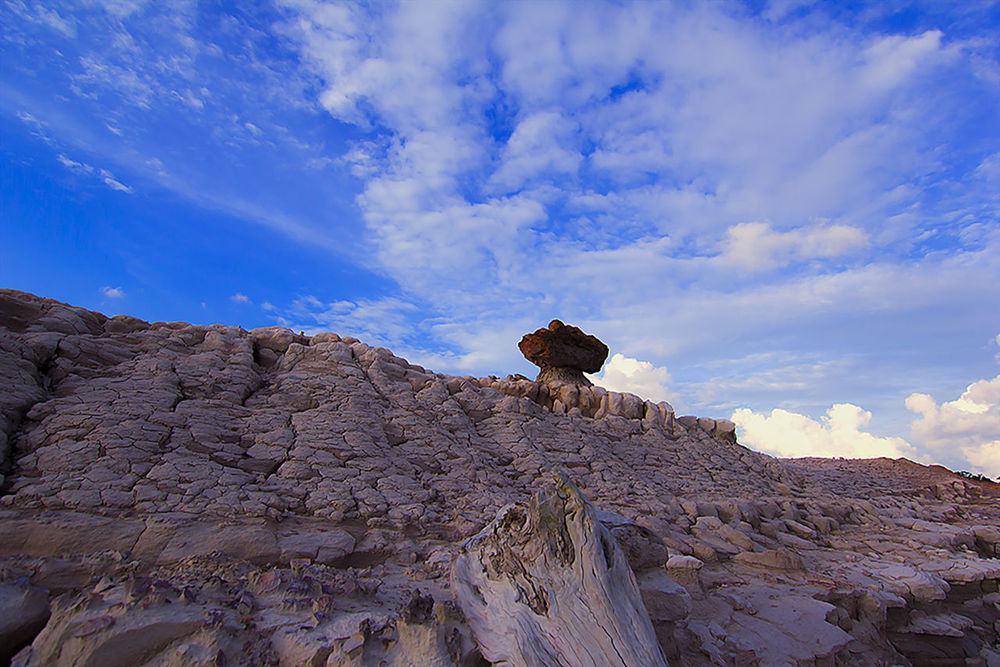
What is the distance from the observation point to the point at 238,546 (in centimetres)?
377

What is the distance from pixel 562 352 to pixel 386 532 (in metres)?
8.39

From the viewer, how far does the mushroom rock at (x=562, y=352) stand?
12.4 metres

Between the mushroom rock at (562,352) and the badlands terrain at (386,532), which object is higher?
the mushroom rock at (562,352)

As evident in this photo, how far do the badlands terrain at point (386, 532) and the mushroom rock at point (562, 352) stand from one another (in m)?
3.27

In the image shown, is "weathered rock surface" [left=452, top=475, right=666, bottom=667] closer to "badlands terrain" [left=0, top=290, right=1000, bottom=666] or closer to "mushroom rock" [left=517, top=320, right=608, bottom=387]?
"badlands terrain" [left=0, top=290, right=1000, bottom=666]

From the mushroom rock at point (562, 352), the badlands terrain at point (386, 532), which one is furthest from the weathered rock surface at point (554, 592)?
the mushroom rock at point (562, 352)

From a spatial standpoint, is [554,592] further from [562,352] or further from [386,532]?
[562,352]

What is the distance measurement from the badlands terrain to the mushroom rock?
3.27m

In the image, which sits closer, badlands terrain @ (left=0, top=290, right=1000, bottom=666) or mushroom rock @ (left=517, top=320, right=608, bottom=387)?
badlands terrain @ (left=0, top=290, right=1000, bottom=666)

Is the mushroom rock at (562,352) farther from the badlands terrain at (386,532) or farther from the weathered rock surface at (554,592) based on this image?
the weathered rock surface at (554,592)

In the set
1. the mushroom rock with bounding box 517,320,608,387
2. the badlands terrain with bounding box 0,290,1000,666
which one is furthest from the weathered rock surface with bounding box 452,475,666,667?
the mushroom rock with bounding box 517,320,608,387

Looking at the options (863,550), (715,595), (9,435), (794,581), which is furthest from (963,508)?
(9,435)

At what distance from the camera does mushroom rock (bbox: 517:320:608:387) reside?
40.5 feet

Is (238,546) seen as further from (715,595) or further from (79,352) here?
(715,595)
